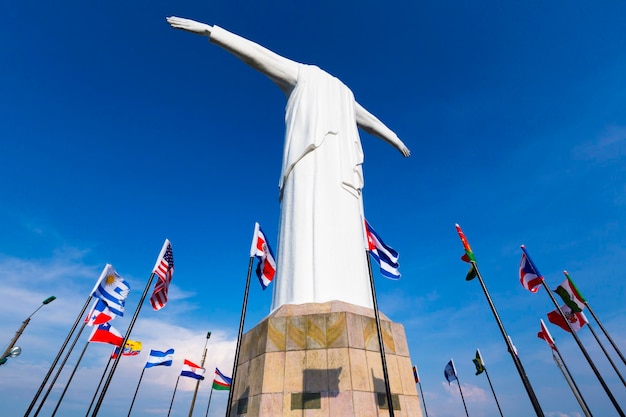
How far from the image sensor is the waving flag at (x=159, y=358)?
2186 cm

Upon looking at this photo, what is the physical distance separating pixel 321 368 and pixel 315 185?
175 inches

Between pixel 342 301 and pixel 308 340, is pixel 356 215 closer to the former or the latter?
pixel 342 301

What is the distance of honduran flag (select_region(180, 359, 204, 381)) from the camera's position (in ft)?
72.5

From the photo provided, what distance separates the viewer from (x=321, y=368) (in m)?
6.03

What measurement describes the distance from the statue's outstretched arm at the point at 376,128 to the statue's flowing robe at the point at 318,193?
4.62ft

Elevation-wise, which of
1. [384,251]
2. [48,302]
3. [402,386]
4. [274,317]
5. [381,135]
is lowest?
[402,386]

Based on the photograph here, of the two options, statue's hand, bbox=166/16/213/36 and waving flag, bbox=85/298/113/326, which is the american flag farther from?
statue's hand, bbox=166/16/213/36

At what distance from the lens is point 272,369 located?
20.0 feet

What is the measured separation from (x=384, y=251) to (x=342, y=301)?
3103 mm

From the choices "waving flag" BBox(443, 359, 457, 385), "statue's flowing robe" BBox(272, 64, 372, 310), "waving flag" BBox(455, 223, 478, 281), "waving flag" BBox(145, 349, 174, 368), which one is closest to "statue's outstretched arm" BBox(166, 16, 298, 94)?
"statue's flowing robe" BBox(272, 64, 372, 310)

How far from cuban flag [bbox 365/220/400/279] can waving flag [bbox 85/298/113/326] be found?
11.0 metres

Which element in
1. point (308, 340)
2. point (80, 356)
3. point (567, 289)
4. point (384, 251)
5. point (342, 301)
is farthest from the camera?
point (80, 356)

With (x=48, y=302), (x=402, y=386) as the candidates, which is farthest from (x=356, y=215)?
(x=48, y=302)

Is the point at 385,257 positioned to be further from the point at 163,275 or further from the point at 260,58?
the point at 260,58
